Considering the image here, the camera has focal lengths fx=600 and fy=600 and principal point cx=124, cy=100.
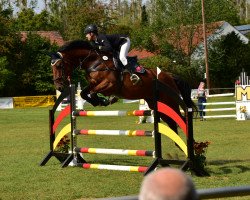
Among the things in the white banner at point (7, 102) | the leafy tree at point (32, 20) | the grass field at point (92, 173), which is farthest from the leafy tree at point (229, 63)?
the grass field at point (92, 173)

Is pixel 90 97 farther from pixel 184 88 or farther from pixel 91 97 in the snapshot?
pixel 184 88

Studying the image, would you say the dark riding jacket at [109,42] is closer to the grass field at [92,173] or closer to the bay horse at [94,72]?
the bay horse at [94,72]

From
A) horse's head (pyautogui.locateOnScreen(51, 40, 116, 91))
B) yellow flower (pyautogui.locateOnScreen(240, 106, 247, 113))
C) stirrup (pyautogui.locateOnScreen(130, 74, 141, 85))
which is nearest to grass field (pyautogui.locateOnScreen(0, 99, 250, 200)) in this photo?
stirrup (pyautogui.locateOnScreen(130, 74, 141, 85))

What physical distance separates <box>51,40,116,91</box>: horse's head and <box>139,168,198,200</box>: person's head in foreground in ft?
28.7

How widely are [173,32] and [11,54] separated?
20.0 m

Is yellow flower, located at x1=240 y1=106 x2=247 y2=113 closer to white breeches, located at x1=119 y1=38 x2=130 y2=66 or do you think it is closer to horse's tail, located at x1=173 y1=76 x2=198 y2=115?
horse's tail, located at x1=173 y1=76 x2=198 y2=115

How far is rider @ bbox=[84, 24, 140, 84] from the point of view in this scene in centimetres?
1007

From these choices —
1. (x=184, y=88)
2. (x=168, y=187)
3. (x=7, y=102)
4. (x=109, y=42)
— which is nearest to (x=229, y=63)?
(x=7, y=102)

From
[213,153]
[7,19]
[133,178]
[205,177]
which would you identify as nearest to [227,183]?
[205,177]

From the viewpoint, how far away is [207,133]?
698 inches

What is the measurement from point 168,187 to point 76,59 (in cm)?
891

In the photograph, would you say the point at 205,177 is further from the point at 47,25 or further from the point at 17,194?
the point at 47,25

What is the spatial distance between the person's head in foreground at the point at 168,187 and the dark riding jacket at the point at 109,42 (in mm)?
8537

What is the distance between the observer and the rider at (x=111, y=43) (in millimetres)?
10070
